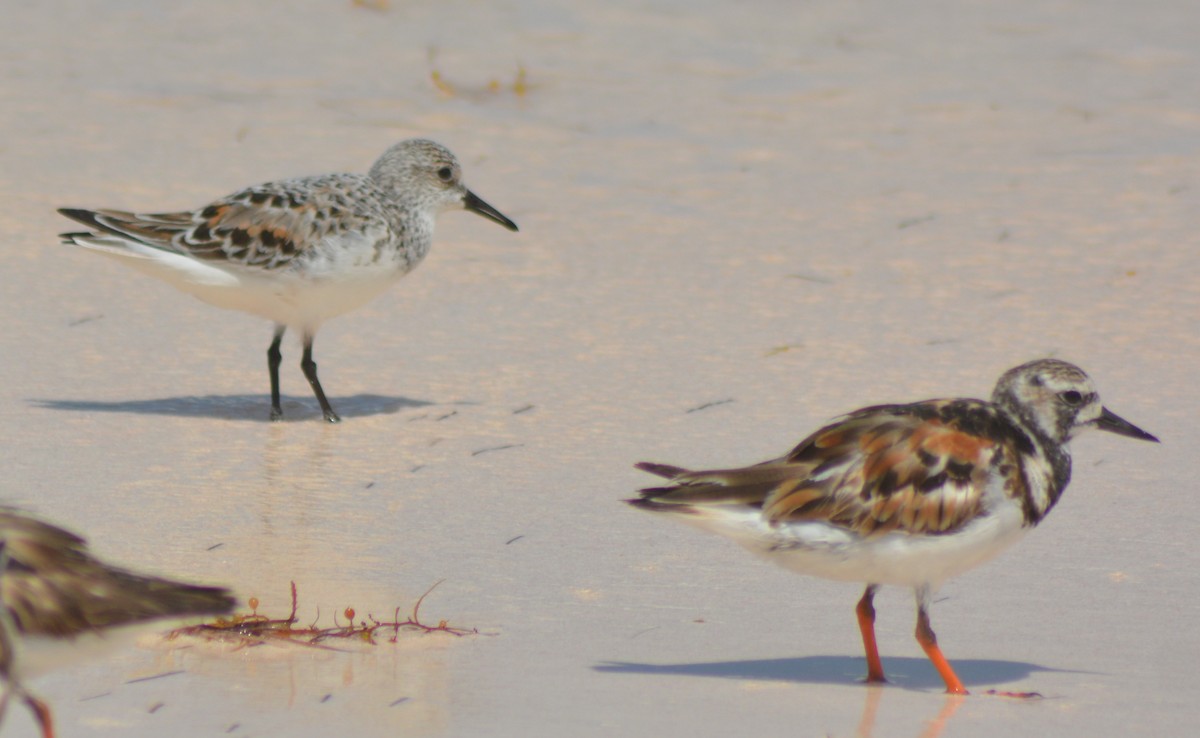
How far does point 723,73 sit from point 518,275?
636cm

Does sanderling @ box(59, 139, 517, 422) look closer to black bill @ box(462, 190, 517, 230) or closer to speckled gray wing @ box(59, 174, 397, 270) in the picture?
speckled gray wing @ box(59, 174, 397, 270)

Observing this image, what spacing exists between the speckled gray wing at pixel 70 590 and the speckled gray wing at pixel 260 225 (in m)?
4.61

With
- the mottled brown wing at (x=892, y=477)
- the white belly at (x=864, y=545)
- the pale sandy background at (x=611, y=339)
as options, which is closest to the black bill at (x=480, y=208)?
the pale sandy background at (x=611, y=339)

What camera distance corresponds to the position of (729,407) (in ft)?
32.7

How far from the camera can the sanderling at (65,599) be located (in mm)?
5027

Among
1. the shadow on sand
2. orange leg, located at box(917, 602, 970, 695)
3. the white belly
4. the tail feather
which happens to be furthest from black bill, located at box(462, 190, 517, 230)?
orange leg, located at box(917, 602, 970, 695)

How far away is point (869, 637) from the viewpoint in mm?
6391

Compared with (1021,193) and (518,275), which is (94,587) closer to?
(518,275)

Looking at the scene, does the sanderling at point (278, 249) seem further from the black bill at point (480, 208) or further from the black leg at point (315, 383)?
the black bill at point (480, 208)

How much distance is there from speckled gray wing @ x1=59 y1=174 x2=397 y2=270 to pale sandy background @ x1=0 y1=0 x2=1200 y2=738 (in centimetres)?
79

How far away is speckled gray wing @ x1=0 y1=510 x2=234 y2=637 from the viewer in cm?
504

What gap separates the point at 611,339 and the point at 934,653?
520 cm

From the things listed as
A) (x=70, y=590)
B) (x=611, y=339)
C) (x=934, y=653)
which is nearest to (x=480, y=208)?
(x=611, y=339)

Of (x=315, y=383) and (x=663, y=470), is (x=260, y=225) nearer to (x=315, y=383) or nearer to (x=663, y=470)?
(x=315, y=383)
